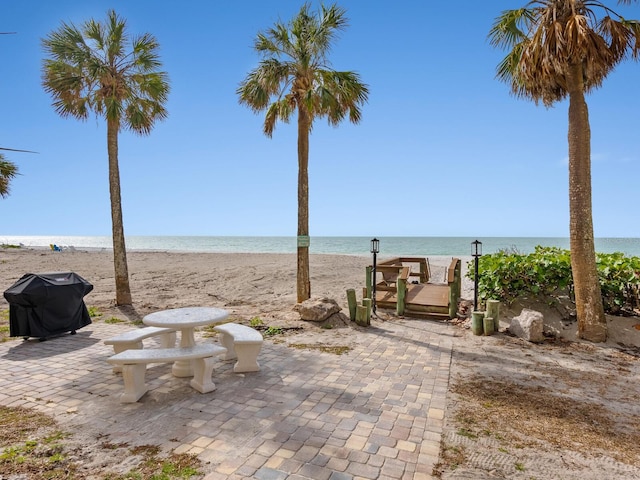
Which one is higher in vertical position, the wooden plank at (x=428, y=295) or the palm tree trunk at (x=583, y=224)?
the palm tree trunk at (x=583, y=224)

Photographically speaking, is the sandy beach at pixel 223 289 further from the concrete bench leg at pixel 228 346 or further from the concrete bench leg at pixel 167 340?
the concrete bench leg at pixel 167 340

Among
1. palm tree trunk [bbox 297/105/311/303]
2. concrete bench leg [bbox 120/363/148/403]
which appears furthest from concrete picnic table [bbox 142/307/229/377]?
palm tree trunk [bbox 297/105/311/303]

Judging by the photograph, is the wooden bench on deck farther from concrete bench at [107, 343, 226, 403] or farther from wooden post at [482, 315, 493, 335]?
concrete bench at [107, 343, 226, 403]

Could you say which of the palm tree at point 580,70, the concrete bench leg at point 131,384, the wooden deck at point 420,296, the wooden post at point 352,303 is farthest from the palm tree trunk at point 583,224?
the concrete bench leg at point 131,384

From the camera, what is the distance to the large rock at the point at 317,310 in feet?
26.2

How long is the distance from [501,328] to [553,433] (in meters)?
4.52

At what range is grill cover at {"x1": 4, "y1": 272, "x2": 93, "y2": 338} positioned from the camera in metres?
6.56

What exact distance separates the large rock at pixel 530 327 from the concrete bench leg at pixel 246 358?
5400mm

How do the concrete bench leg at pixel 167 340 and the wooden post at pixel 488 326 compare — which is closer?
the concrete bench leg at pixel 167 340

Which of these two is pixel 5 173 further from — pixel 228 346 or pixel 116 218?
pixel 228 346

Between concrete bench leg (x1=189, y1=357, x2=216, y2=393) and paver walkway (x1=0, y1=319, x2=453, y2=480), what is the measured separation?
10 cm

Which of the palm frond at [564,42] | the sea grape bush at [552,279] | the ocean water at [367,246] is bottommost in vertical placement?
the ocean water at [367,246]

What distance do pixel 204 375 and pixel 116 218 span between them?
Answer: 7.65 m

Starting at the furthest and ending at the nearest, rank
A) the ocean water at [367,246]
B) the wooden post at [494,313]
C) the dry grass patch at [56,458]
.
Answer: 1. the ocean water at [367,246]
2. the wooden post at [494,313]
3. the dry grass patch at [56,458]
